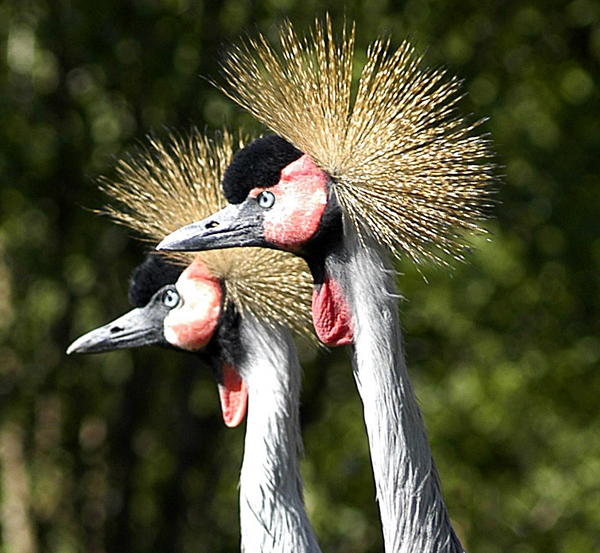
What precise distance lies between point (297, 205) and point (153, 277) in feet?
1.91

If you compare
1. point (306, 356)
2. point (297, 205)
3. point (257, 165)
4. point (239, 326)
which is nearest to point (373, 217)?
point (297, 205)

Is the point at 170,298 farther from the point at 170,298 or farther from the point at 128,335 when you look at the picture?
the point at 128,335

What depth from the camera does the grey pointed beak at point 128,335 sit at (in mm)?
2250

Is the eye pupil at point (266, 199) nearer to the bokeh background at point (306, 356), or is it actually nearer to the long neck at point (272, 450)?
the long neck at point (272, 450)

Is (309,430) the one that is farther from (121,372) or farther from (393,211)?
(393,211)

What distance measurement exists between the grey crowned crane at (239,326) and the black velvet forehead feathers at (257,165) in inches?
12.8

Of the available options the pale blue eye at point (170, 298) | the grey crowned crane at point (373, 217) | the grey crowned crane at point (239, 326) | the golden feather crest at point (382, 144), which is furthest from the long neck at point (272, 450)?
the golden feather crest at point (382, 144)

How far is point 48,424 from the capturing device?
4957 mm

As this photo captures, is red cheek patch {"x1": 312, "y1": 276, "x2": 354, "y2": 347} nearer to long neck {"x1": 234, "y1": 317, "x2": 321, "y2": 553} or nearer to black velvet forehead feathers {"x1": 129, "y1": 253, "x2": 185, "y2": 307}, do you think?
long neck {"x1": 234, "y1": 317, "x2": 321, "y2": 553}

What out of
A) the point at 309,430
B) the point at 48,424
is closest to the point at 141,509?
the point at 48,424

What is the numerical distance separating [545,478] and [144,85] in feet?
7.51

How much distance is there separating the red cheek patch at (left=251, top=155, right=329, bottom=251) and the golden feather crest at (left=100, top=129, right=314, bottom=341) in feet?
1.14

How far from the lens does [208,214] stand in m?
2.29

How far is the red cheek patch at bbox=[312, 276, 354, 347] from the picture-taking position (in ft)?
5.85
